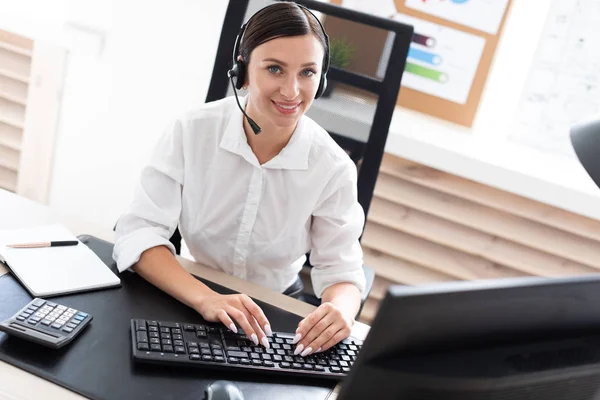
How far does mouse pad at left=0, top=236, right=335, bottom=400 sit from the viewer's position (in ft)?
2.89

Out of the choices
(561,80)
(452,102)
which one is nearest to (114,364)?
(452,102)

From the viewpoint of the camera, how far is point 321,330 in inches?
42.0

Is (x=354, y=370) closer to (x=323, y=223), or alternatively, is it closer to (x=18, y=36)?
(x=323, y=223)

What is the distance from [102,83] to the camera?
2.31m

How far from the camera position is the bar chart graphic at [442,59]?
2268 millimetres

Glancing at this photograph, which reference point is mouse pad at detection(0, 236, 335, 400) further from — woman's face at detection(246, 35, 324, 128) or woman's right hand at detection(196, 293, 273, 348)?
woman's face at detection(246, 35, 324, 128)

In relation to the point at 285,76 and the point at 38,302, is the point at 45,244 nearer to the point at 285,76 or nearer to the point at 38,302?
the point at 38,302

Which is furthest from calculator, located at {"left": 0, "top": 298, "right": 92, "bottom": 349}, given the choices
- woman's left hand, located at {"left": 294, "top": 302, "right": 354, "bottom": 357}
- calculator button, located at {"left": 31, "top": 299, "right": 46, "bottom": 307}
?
woman's left hand, located at {"left": 294, "top": 302, "right": 354, "bottom": 357}

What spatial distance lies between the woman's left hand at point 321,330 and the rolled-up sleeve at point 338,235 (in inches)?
9.2

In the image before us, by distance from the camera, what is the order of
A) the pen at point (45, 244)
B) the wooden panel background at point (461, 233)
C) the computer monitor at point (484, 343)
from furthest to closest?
the wooden panel background at point (461, 233) < the pen at point (45, 244) < the computer monitor at point (484, 343)

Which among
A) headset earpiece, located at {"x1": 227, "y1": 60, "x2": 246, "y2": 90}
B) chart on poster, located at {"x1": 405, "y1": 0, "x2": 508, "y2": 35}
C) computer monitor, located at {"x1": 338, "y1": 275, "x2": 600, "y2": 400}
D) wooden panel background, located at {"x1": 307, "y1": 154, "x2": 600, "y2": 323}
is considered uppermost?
chart on poster, located at {"x1": 405, "y1": 0, "x2": 508, "y2": 35}

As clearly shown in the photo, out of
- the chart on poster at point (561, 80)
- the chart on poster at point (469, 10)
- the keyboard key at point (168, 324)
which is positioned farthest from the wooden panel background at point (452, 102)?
the keyboard key at point (168, 324)

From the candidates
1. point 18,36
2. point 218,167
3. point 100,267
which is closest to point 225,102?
point 218,167

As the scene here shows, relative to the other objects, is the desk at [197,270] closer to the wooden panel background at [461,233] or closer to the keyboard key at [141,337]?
the keyboard key at [141,337]
